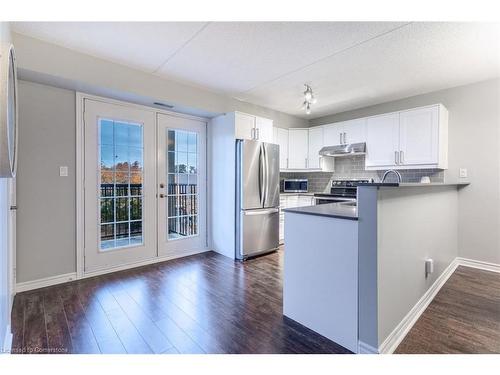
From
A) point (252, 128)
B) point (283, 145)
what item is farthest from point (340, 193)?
point (252, 128)

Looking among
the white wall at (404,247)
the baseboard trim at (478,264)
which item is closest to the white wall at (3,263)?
the white wall at (404,247)

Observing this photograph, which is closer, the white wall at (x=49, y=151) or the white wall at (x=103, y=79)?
the white wall at (x=103, y=79)

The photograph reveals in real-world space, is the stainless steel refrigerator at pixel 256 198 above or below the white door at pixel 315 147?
below

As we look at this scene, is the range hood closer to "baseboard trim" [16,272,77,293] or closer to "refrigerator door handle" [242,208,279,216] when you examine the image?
"refrigerator door handle" [242,208,279,216]

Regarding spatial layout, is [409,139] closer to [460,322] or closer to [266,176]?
[266,176]

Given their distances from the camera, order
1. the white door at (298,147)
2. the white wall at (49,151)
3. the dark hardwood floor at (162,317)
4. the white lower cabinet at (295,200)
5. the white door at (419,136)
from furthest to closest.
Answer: the white door at (298,147)
the white lower cabinet at (295,200)
the white door at (419,136)
the white wall at (49,151)
the dark hardwood floor at (162,317)

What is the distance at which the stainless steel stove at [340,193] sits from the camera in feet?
14.2

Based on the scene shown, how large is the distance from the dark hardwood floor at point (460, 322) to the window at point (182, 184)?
3.04 m

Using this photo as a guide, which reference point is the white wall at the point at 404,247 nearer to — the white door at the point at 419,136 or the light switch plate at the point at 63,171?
the white door at the point at 419,136

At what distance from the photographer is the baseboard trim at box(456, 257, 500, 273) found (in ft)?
10.8

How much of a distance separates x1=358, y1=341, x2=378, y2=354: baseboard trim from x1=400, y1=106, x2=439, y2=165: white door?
116 inches

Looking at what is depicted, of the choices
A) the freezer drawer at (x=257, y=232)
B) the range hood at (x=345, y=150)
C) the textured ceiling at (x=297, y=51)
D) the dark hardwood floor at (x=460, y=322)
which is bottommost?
the dark hardwood floor at (x=460, y=322)
